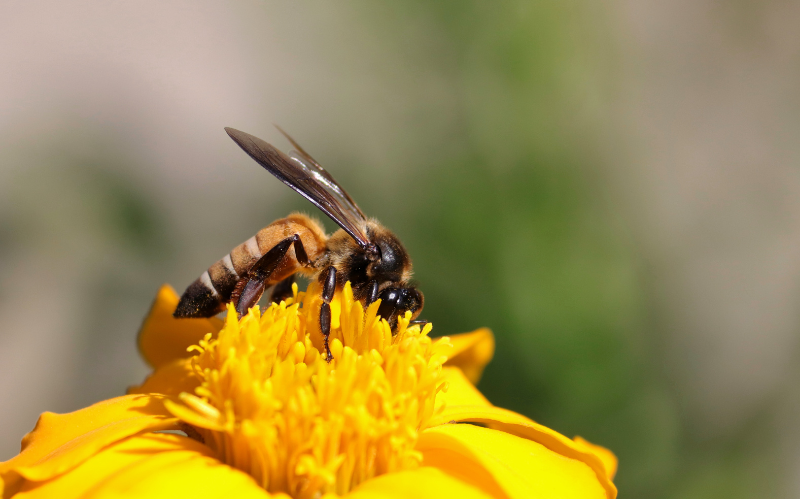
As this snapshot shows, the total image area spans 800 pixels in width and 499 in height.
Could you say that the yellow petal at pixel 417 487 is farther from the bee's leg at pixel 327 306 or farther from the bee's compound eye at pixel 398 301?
the bee's compound eye at pixel 398 301

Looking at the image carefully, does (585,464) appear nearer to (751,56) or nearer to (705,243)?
(705,243)

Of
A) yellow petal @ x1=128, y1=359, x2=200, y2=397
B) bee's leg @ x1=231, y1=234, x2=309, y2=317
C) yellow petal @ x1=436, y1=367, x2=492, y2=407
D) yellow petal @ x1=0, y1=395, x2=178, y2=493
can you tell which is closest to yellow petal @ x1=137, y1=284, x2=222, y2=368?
yellow petal @ x1=128, y1=359, x2=200, y2=397

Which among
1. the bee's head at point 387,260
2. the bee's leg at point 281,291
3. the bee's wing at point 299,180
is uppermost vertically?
the bee's wing at point 299,180

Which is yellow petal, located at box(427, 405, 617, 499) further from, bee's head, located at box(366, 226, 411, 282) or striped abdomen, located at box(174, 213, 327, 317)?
striped abdomen, located at box(174, 213, 327, 317)

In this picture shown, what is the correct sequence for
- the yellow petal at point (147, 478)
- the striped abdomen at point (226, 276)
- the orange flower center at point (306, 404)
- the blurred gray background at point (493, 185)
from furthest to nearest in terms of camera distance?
the blurred gray background at point (493, 185), the striped abdomen at point (226, 276), the orange flower center at point (306, 404), the yellow petal at point (147, 478)

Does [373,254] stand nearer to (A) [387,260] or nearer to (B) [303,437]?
(A) [387,260]

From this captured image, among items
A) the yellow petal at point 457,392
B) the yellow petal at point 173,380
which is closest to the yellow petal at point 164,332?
the yellow petal at point 173,380

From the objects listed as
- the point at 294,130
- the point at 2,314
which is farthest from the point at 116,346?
the point at 294,130

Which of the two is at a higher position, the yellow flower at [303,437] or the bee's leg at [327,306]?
the bee's leg at [327,306]
